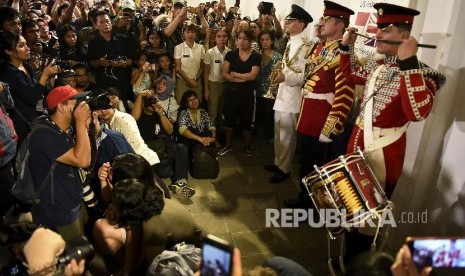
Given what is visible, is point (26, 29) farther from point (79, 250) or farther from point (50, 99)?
point (79, 250)

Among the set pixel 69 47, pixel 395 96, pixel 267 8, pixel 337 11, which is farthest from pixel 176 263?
pixel 267 8

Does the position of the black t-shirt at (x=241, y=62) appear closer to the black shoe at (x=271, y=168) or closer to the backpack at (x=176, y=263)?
the black shoe at (x=271, y=168)

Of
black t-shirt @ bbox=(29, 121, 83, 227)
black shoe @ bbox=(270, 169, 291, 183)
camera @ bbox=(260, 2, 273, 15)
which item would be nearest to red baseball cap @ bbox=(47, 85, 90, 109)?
black t-shirt @ bbox=(29, 121, 83, 227)

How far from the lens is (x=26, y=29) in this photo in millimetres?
4516

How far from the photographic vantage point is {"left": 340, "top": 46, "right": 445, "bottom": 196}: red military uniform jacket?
2654 mm

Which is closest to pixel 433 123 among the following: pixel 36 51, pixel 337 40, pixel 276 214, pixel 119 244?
pixel 337 40

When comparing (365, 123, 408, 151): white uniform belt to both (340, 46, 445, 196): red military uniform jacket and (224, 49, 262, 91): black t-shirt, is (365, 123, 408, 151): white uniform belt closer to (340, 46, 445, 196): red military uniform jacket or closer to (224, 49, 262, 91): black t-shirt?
(340, 46, 445, 196): red military uniform jacket

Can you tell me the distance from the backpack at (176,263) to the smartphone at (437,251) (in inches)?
42.0

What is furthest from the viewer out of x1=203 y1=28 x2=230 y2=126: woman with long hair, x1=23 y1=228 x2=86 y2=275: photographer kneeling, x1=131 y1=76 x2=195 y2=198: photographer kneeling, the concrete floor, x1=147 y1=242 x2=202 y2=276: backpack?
x1=203 y1=28 x2=230 y2=126: woman with long hair

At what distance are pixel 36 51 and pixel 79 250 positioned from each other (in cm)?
354

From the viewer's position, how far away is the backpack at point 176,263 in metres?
1.94

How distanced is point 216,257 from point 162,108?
3.35m

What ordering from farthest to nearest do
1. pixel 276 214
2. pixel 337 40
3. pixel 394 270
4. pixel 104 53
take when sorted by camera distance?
1. pixel 104 53
2. pixel 276 214
3. pixel 337 40
4. pixel 394 270

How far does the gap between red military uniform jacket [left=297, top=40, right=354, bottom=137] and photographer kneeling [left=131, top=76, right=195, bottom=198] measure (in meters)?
1.48
